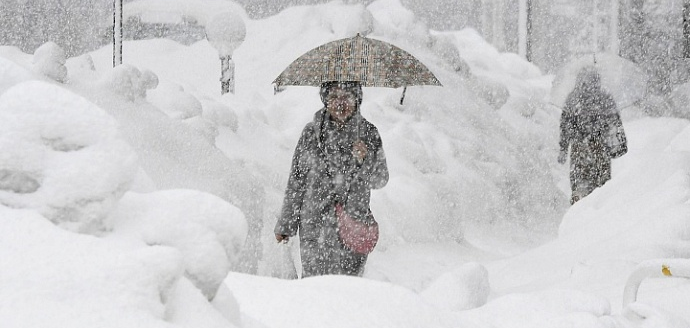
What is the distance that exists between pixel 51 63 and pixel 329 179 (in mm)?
2310

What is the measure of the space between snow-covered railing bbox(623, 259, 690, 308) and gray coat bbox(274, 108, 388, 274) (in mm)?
1674

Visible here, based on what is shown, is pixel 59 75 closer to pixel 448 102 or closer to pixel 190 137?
pixel 190 137

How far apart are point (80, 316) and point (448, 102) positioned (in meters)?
12.1

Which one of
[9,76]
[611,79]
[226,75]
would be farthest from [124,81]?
[611,79]

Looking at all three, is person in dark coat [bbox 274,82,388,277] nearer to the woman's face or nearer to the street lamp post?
the woman's face

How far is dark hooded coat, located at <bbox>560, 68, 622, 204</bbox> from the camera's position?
27.5ft

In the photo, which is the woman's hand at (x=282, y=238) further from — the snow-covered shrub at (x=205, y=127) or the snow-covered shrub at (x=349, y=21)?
the snow-covered shrub at (x=349, y=21)

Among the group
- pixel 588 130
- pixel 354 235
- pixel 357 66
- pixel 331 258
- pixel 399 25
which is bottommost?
pixel 399 25

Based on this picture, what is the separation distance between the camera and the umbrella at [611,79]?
10.5 m

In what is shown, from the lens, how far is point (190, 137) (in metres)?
6.41

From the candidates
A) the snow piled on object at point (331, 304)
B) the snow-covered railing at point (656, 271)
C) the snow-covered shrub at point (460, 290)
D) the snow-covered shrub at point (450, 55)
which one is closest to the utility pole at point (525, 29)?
the snow-covered shrub at point (450, 55)

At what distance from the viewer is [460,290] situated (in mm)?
3736

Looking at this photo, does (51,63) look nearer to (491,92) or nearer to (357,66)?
(357,66)

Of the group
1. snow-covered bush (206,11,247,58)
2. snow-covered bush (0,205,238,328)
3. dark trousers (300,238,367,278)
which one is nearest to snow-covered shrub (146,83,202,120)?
dark trousers (300,238,367,278)
